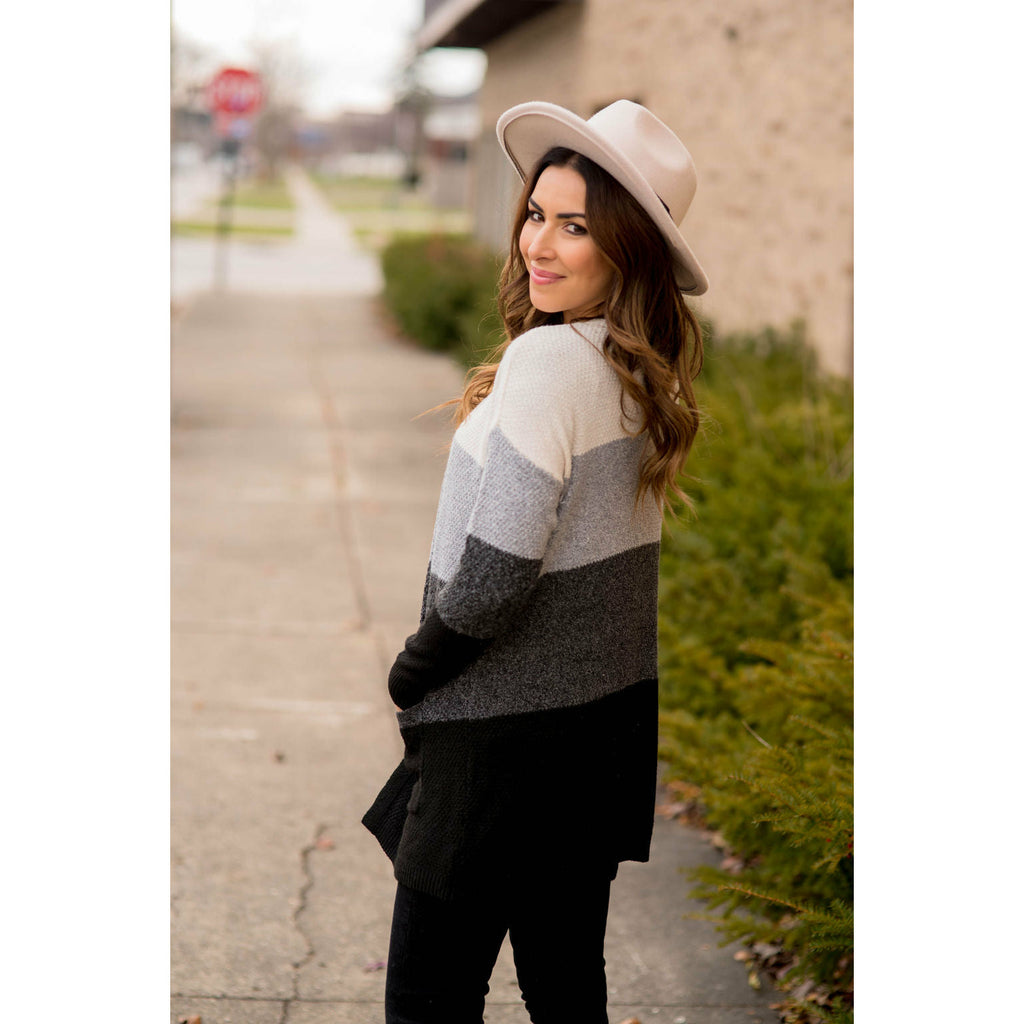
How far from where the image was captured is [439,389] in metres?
12.4

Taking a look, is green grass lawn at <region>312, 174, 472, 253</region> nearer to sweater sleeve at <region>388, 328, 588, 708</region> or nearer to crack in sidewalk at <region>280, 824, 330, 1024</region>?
crack in sidewalk at <region>280, 824, 330, 1024</region>

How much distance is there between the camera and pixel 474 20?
53.6 feet

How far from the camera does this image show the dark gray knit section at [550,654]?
1956 mm

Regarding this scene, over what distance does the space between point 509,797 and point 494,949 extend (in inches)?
11.0

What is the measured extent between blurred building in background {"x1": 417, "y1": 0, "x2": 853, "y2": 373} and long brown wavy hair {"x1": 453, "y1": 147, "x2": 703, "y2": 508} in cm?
479

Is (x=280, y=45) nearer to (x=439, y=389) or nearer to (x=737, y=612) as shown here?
(x=439, y=389)

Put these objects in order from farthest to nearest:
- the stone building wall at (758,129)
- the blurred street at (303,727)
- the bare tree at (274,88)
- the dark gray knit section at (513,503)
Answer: the bare tree at (274,88)
the stone building wall at (758,129)
the blurred street at (303,727)
the dark gray knit section at (513,503)

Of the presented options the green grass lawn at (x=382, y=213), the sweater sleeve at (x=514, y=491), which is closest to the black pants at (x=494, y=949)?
the sweater sleeve at (x=514, y=491)

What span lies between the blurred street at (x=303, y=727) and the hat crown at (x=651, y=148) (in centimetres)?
68

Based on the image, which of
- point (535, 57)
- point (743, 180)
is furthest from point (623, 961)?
point (535, 57)

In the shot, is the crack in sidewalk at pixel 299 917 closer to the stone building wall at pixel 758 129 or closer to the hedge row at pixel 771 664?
the hedge row at pixel 771 664

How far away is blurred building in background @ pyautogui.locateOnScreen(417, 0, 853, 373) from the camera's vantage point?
300 inches

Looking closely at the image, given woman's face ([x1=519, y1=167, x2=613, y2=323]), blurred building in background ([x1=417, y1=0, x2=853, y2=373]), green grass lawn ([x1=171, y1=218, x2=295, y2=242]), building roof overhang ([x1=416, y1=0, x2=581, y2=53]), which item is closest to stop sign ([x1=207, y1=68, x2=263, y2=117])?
building roof overhang ([x1=416, y1=0, x2=581, y2=53])

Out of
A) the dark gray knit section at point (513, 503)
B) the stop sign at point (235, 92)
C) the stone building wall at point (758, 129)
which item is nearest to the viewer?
the dark gray knit section at point (513, 503)
